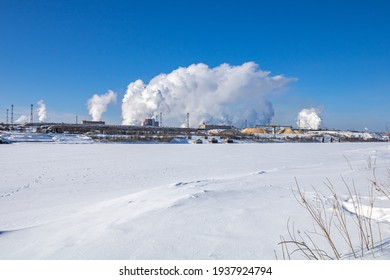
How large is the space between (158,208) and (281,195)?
4.83 ft

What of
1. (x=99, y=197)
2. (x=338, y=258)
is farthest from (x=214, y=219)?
(x=99, y=197)

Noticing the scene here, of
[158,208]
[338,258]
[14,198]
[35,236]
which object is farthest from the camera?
[14,198]

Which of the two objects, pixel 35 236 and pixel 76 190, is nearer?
pixel 35 236

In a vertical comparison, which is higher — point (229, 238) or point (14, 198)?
point (229, 238)

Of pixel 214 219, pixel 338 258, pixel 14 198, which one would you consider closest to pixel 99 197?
pixel 14 198

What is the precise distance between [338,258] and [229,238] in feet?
2.22

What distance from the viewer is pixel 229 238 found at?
6.03ft

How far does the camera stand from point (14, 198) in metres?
4.19

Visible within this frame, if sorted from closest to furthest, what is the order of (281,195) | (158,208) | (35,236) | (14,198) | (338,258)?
(338,258)
(35,236)
(158,208)
(281,195)
(14,198)

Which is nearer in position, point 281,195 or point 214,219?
point 214,219

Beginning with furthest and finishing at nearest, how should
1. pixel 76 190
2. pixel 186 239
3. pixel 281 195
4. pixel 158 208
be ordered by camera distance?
pixel 76 190, pixel 281 195, pixel 158 208, pixel 186 239

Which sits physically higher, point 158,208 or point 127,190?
point 158,208

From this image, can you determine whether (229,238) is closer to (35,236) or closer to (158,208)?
(158,208)
